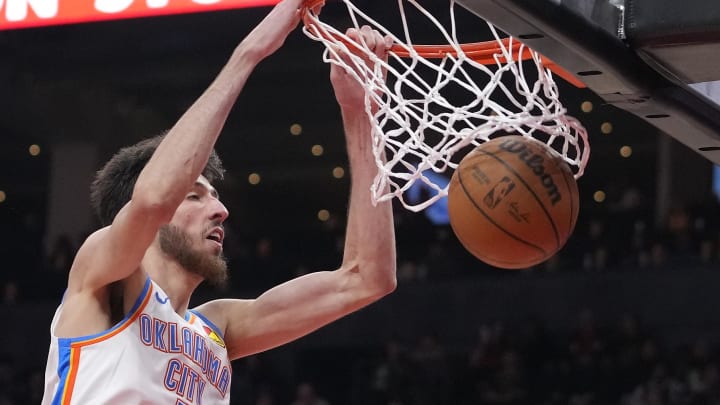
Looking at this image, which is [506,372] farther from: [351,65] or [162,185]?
[162,185]

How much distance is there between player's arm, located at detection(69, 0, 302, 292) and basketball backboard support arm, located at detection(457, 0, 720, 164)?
0.58 meters

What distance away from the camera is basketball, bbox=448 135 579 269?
2324 millimetres

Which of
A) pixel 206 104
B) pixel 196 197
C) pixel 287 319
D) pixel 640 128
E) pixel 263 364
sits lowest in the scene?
pixel 263 364

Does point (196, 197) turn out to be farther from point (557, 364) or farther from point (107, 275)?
point (557, 364)

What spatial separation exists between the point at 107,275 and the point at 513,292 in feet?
23.2

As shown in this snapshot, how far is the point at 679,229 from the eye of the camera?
9.23 metres

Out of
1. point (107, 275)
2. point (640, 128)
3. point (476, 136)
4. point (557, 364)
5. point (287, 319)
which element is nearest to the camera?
point (107, 275)

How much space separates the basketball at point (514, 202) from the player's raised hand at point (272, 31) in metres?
0.51

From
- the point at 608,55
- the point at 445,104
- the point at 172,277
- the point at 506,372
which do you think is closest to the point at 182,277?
the point at 172,277

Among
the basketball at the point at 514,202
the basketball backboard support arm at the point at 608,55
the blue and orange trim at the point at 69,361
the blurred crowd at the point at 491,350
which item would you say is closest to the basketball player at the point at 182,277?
the blue and orange trim at the point at 69,361

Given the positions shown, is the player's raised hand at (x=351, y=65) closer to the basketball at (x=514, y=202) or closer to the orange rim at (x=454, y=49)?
the orange rim at (x=454, y=49)

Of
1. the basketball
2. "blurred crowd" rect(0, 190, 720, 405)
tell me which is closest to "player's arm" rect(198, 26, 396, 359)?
the basketball

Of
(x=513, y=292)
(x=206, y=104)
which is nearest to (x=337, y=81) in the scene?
(x=206, y=104)

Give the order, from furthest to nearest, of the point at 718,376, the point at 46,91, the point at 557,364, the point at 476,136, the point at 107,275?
the point at 46,91, the point at 557,364, the point at 718,376, the point at 476,136, the point at 107,275
